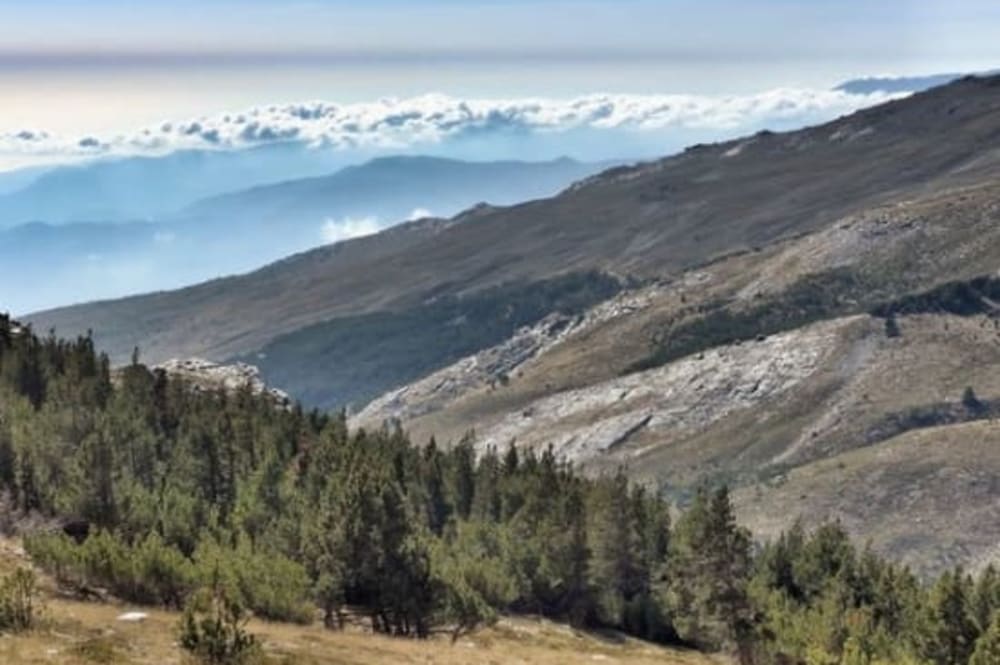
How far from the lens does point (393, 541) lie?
277 ft

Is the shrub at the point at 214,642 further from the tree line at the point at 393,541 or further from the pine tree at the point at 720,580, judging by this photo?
the pine tree at the point at 720,580

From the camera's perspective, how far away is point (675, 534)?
14175cm

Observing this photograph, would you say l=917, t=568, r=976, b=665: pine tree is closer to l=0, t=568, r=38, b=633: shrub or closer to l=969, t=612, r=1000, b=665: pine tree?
l=969, t=612, r=1000, b=665: pine tree

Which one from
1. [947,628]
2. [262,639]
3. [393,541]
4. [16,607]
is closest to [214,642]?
[262,639]

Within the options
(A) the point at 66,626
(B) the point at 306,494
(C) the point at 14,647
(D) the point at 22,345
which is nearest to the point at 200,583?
(A) the point at 66,626

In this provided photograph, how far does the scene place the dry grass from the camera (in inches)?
1823

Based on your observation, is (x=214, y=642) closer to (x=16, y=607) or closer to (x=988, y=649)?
(x=16, y=607)

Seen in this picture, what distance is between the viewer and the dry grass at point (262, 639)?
46.3 meters

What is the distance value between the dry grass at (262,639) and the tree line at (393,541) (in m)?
3.40

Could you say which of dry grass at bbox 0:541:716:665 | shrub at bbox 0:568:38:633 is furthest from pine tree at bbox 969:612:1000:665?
shrub at bbox 0:568:38:633

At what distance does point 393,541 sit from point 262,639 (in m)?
28.9

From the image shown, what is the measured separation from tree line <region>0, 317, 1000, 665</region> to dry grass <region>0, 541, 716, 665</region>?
3.40 metres

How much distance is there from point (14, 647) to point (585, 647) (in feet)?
185

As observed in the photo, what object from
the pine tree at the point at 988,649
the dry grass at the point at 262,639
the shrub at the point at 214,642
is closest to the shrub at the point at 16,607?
the dry grass at the point at 262,639
